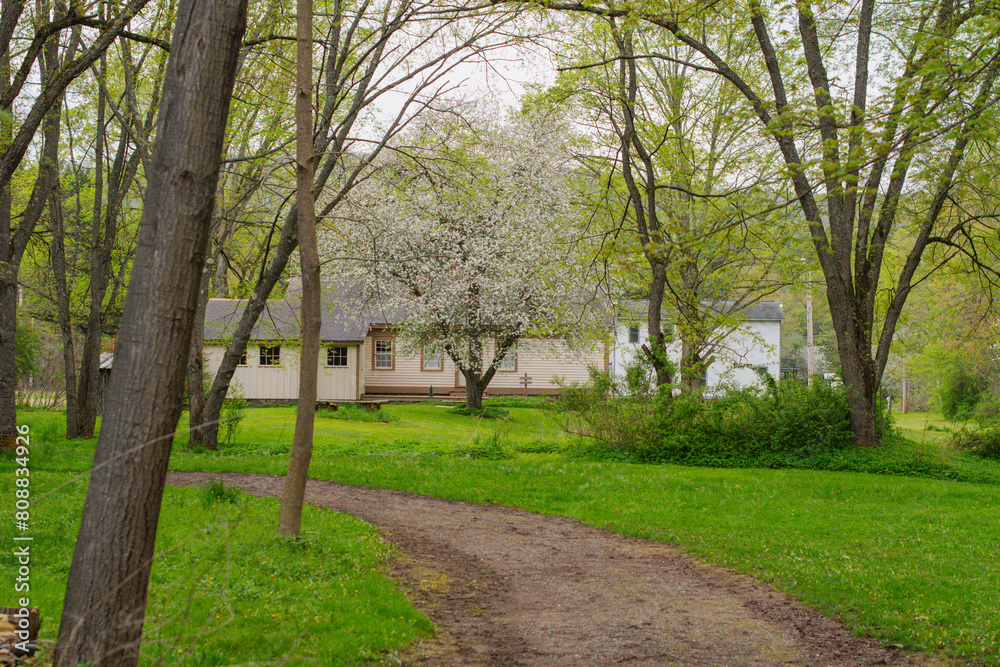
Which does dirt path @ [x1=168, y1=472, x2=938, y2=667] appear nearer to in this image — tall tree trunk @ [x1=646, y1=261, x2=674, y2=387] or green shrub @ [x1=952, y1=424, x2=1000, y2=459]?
tall tree trunk @ [x1=646, y1=261, x2=674, y2=387]

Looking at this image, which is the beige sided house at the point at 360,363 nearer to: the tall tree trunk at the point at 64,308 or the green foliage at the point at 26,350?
the green foliage at the point at 26,350

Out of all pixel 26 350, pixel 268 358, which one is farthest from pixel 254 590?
pixel 268 358

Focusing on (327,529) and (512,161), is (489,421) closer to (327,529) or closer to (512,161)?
(512,161)

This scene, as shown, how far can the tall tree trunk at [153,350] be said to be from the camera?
3229 millimetres

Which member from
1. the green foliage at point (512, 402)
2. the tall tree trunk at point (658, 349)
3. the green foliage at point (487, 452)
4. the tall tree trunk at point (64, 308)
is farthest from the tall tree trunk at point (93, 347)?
the green foliage at point (512, 402)

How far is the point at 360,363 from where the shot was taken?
31.7m

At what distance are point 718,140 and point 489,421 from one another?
12825 mm

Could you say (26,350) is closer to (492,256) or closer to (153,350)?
(492,256)

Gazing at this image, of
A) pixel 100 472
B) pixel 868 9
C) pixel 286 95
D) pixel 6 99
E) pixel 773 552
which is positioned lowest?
pixel 773 552

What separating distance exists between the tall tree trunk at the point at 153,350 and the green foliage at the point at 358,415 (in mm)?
21809

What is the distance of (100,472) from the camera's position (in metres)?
3.26

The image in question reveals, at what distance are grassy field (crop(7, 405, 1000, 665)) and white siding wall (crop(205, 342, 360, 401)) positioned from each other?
12114mm

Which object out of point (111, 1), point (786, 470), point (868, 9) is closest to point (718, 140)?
point (868, 9)

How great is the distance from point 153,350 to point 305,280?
11.7 ft
